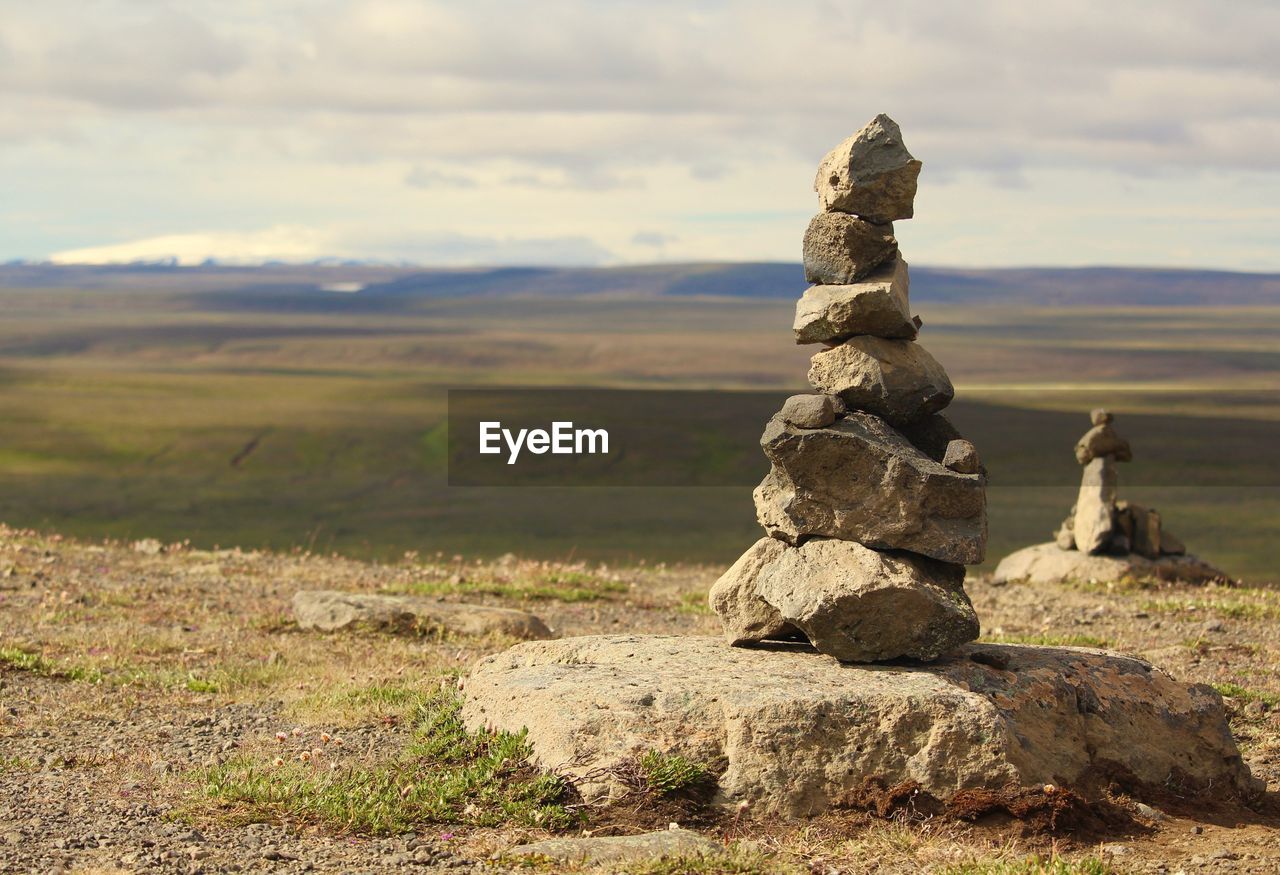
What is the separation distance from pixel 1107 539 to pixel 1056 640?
9742 millimetres

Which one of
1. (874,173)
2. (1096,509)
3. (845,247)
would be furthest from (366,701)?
(1096,509)

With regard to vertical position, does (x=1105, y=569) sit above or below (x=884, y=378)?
below

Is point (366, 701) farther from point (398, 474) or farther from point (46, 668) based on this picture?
point (398, 474)

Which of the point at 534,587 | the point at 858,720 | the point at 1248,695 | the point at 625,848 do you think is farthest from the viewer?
the point at 534,587

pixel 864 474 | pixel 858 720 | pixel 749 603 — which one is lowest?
pixel 858 720

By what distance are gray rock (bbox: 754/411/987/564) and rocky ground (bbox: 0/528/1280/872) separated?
247 cm

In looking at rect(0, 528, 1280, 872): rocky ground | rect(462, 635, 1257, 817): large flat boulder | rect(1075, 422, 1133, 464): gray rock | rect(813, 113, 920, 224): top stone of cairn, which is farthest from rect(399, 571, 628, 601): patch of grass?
rect(813, 113, 920, 224): top stone of cairn

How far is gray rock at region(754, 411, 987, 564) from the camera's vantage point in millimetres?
12828

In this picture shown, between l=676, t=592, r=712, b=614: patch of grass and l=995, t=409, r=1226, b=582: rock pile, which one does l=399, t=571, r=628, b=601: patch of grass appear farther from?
l=995, t=409, r=1226, b=582: rock pile

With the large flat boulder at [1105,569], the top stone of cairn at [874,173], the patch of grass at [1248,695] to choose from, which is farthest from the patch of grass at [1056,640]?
the large flat boulder at [1105,569]

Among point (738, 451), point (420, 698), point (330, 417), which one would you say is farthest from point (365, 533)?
point (420, 698)

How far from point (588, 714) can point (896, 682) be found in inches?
98.1

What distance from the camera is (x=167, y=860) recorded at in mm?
10430

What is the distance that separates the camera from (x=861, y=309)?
43.2 feet
